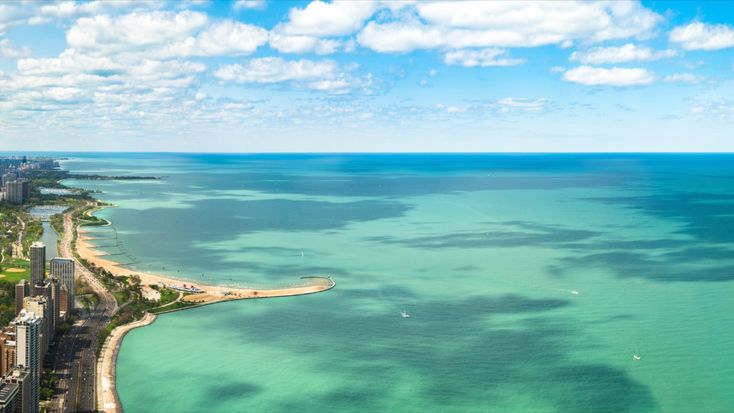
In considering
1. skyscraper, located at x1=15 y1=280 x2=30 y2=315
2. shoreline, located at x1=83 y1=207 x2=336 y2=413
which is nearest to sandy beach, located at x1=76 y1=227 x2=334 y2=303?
shoreline, located at x1=83 y1=207 x2=336 y2=413

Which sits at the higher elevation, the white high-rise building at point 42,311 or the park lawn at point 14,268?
the white high-rise building at point 42,311

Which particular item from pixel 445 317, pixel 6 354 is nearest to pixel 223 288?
pixel 445 317

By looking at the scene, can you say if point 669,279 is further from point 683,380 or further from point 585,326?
point 683,380

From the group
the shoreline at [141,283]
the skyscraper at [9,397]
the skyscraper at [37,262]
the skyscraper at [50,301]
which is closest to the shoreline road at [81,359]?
the shoreline at [141,283]

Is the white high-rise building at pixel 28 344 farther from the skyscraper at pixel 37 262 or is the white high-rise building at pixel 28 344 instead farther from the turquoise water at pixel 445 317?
the skyscraper at pixel 37 262

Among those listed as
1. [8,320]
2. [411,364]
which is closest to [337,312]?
[411,364]

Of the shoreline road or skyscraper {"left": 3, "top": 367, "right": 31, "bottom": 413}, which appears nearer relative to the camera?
skyscraper {"left": 3, "top": 367, "right": 31, "bottom": 413}

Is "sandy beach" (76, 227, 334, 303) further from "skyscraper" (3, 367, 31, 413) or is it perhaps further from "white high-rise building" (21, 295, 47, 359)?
"skyscraper" (3, 367, 31, 413)
